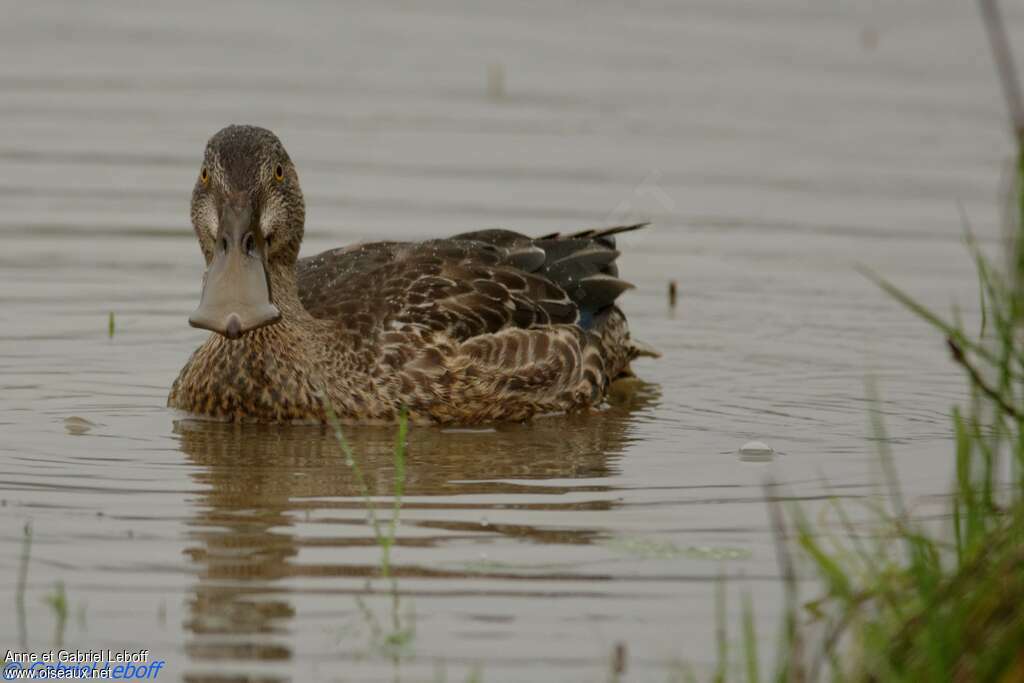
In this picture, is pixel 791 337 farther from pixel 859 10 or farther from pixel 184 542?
pixel 859 10

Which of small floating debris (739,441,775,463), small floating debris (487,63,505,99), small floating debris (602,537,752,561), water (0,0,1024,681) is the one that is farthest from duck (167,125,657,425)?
small floating debris (487,63,505,99)

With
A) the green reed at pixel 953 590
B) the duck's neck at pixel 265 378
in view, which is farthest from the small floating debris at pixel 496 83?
the green reed at pixel 953 590

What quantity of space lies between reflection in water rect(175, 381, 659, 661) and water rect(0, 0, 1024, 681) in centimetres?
3

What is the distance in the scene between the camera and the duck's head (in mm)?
9516

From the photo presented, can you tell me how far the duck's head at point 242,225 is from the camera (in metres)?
9.52

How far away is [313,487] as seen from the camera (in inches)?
349

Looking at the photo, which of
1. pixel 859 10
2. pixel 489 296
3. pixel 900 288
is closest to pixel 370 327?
pixel 489 296

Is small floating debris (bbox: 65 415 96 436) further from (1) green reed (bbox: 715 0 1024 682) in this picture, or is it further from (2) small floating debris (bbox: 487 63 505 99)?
(2) small floating debris (bbox: 487 63 505 99)

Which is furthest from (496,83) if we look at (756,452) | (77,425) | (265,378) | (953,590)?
(953,590)

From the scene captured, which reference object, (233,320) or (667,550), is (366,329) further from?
(667,550)

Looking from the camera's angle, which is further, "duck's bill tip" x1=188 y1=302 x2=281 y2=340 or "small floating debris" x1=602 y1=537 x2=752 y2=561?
"duck's bill tip" x1=188 y1=302 x2=281 y2=340

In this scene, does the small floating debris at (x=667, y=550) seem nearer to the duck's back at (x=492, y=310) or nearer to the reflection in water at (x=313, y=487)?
the reflection in water at (x=313, y=487)

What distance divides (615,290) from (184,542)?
14.7 ft

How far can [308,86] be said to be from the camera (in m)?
17.6
